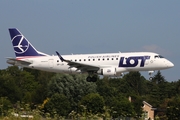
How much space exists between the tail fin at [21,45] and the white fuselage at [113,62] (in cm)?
162

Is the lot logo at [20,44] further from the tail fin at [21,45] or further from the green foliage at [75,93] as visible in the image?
the green foliage at [75,93]

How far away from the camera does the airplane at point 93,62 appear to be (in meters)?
52.6

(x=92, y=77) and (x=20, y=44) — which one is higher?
(x=20, y=44)

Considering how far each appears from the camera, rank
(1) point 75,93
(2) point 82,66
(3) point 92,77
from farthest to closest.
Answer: (1) point 75,93 → (3) point 92,77 → (2) point 82,66

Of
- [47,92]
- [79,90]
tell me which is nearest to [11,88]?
[47,92]

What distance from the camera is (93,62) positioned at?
55312 millimetres

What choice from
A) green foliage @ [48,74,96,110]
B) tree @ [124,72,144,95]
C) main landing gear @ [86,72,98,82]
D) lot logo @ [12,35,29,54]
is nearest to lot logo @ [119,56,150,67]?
main landing gear @ [86,72,98,82]

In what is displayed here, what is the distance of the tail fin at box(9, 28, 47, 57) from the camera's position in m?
59.9

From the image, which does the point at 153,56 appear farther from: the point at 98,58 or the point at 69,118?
the point at 69,118

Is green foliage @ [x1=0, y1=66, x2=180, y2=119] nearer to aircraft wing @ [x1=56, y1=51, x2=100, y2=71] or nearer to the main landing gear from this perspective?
the main landing gear

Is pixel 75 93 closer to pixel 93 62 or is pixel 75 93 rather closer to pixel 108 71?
pixel 93 62

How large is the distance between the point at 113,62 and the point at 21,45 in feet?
44.2

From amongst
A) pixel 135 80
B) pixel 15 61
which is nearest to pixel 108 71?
pixel 15 61

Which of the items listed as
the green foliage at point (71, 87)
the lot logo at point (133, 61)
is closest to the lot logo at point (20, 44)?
the lot logo at point (133, 61)
